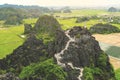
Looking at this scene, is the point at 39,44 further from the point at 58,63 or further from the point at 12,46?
the point at 12,46

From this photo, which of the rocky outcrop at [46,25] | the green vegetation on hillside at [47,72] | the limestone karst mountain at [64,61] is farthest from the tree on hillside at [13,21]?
the green vegetation on hillside at [47,72]

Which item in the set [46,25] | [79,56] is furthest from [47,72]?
[46,25]

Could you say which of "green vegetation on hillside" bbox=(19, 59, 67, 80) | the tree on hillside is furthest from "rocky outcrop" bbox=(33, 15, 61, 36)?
the tree on hillside

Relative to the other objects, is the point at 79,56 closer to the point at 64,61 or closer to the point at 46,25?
the point at 64,61

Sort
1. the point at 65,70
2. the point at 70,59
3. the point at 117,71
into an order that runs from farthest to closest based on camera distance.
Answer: the point at 117,71, the point at 70,59, the point at 65,70

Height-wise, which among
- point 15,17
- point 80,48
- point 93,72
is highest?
point 80,48

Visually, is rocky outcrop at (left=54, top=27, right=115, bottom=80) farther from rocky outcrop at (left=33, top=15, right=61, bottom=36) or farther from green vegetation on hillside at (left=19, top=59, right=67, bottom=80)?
rocky outcrop at (left=33, top=15, right=61, bottom=36)

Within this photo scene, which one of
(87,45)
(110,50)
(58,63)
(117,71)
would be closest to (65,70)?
(58,63)

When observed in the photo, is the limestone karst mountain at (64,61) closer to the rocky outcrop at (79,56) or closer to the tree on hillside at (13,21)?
the rocky outcrop at (79,56)
